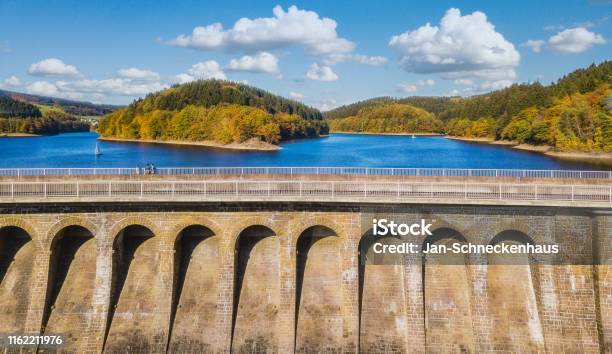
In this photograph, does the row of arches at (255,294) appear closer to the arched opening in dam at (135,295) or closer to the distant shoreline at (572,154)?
the arched opening in dam at (135,295)

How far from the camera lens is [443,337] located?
21438 millimetres

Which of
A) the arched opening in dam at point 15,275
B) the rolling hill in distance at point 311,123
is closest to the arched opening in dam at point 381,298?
the arched opening in dam at point 15,275

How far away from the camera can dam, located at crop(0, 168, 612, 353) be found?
818 inches

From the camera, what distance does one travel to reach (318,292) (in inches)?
893

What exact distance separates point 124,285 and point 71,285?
2661 mm

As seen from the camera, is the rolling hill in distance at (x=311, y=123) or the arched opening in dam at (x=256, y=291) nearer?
the arched opening in dam at (x=256, y=291)

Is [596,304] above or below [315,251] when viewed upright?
below

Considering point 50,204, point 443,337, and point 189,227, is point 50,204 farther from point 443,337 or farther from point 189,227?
point 443,337

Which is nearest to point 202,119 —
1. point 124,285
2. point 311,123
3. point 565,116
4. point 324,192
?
point 311,123

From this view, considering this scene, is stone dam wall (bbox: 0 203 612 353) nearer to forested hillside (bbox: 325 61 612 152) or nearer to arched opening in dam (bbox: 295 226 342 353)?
arched opening in dam (bbox: 295 226 342 353)

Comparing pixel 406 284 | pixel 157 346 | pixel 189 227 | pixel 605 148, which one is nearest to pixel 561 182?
pixel 406 284

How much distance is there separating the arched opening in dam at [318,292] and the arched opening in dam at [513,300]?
7718mm

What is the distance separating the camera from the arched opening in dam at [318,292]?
71.0 feet

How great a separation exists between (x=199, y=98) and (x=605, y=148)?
128501mm
